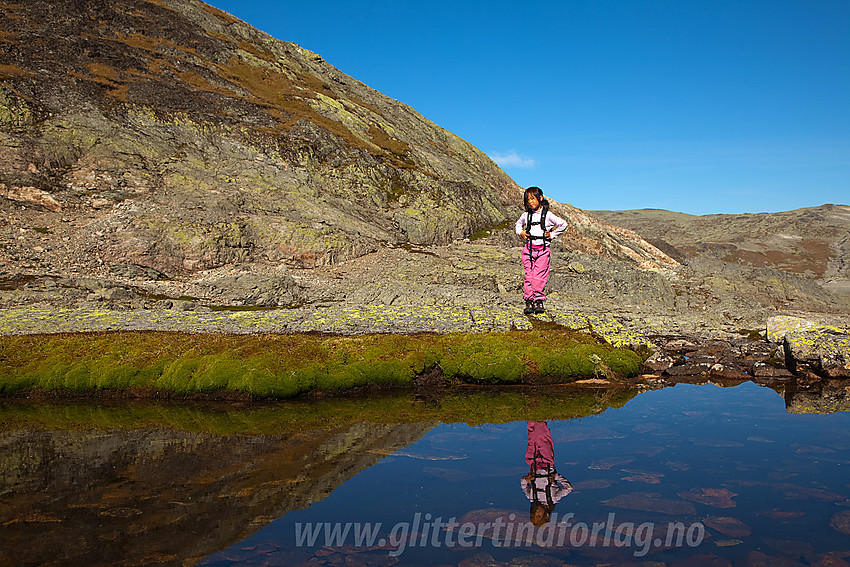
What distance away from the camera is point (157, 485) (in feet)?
36.7

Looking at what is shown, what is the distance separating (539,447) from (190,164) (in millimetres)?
54585

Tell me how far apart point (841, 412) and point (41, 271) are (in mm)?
48662

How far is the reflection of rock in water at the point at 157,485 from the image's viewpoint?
869 cm

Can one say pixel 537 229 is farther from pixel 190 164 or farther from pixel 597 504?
pixel 190 164

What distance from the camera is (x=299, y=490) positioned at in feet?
35.7

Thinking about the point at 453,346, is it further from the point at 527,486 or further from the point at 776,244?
the point at 776,244

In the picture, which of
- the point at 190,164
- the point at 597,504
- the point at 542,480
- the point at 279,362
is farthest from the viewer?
the point at 190,164

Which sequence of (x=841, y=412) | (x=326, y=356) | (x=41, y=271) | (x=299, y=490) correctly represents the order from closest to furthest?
(x=299, y=490)
(x=841, y=412)
(x=326, y=356)
(x=41, y=271)

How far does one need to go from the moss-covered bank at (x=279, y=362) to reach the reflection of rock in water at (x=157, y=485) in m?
4.87

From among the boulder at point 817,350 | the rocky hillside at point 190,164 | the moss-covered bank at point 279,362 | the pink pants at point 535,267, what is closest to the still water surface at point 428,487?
the moss-covered bank at point 279,362

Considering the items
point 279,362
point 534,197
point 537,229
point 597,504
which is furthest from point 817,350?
point 279,362

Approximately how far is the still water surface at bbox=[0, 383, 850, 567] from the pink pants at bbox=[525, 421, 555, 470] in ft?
0.23

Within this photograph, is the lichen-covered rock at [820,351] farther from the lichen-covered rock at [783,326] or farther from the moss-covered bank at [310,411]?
the moss-covered bank at [310,411]

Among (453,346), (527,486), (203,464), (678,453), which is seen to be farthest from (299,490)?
(453,346)
